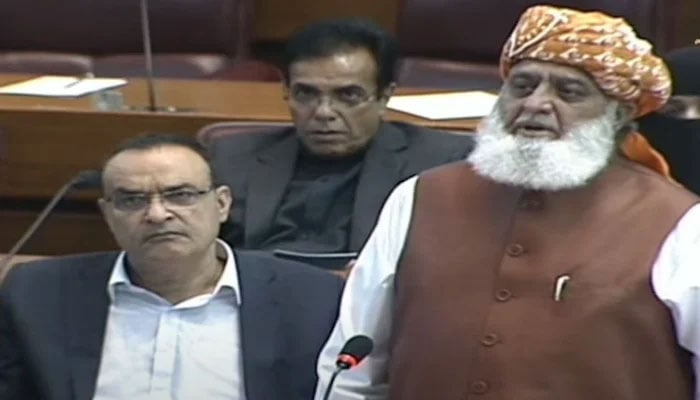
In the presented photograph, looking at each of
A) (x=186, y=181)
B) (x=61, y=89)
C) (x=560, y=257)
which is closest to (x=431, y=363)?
(x=560, y=257)

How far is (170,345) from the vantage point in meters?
2.35

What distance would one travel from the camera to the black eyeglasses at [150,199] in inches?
92.4

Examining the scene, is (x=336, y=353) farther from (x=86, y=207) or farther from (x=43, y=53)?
(x=43, y=53)

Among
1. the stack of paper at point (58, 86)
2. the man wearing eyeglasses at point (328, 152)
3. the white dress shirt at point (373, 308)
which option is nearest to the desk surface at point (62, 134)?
the stack of paper at point (58, 86)

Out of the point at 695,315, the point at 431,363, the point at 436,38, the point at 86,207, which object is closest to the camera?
the point at 695,315

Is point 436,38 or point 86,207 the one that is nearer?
point 86,207

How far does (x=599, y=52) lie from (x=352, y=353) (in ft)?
1.81

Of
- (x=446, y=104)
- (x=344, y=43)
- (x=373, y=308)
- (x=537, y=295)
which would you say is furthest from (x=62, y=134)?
(x=537, y=295)

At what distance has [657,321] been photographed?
196 centimetres

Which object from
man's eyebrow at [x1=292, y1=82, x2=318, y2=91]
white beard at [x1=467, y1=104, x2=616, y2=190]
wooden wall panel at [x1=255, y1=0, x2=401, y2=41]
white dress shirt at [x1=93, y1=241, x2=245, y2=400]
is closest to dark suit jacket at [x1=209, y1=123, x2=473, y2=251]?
man's eyebrow at [x1=292, y1=82, x2=318, y2=91]

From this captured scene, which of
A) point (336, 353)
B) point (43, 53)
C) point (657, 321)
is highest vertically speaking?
point (657, 321)

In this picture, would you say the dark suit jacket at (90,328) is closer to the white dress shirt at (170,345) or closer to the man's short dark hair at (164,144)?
the white dress shirt at (170,345)

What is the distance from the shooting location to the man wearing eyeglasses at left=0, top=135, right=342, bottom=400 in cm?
232

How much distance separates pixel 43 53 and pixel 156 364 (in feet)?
8.21
